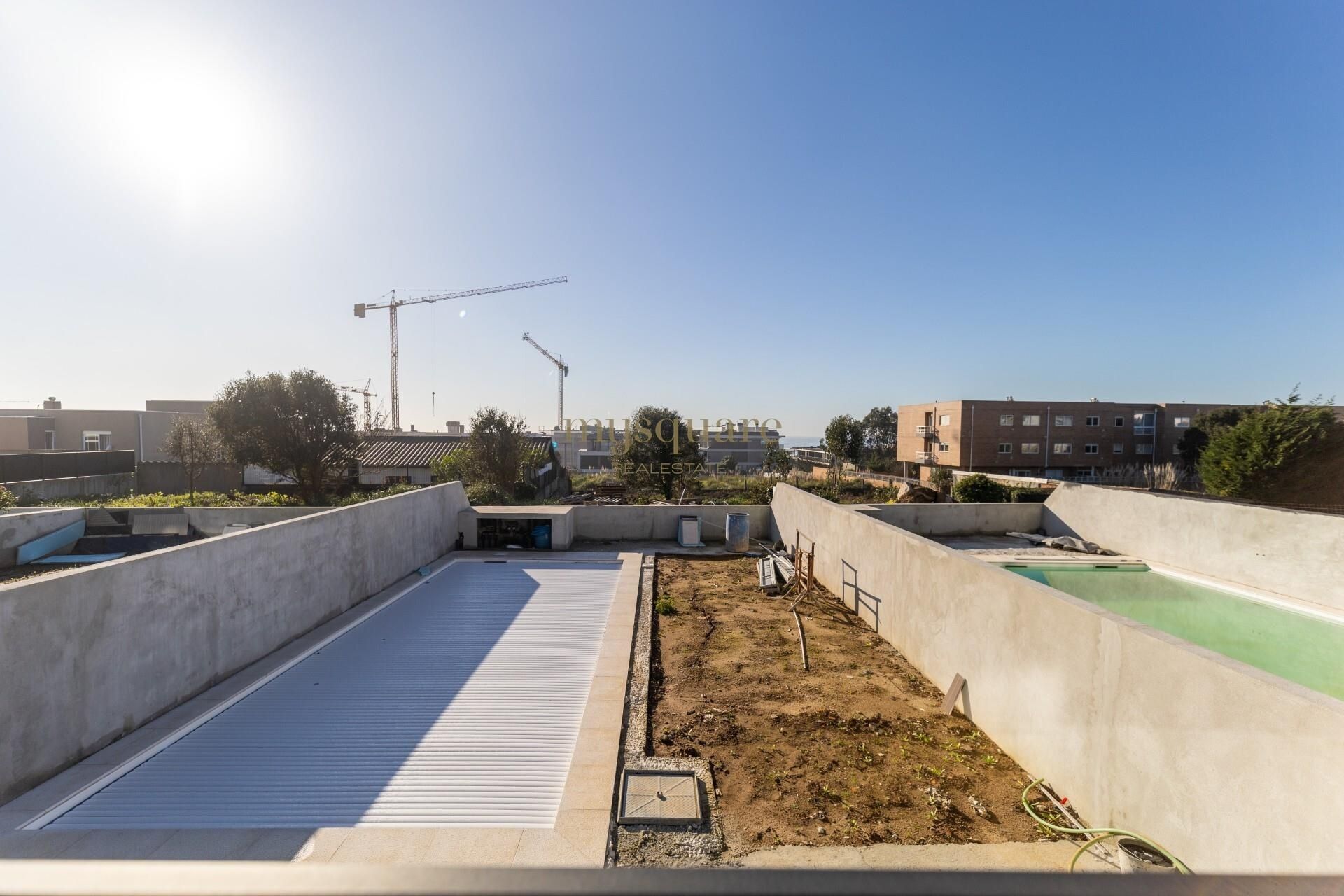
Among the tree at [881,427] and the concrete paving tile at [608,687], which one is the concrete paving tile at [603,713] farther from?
the tree at [881,427]

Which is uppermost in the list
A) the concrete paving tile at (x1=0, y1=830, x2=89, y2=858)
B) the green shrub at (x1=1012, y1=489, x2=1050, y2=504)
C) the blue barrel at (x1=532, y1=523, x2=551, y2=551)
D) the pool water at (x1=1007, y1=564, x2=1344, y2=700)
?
the green shrub at (x1=1012, y1=489, x2=1050, y2=504)

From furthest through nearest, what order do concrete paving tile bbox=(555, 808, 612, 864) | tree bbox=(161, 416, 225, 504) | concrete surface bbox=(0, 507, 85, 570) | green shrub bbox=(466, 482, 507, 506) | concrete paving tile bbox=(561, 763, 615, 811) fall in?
tree bbox=(161, 416, 225, 504), green shrub bbox=(466, 482, 507, 506), concrete surface bbox=(0, 507, 85, 570), concrete paving tile bbox=(561, 763, 615, 811), concrete paving tile bbox=(555, 808, 612, 864)

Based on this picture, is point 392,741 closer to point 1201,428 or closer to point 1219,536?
point 1219,536

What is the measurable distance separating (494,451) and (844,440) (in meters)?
22.1

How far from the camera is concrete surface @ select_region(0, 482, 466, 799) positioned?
387 centimetres

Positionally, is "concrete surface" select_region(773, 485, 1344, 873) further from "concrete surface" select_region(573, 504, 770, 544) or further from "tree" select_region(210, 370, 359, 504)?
"tree" select_region(210, 370, 359, 504)

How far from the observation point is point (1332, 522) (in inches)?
322

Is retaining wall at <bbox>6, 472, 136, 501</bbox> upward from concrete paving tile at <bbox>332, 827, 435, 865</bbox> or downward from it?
upward

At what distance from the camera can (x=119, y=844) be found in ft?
11.1

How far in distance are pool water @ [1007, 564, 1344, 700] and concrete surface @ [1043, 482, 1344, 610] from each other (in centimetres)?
55

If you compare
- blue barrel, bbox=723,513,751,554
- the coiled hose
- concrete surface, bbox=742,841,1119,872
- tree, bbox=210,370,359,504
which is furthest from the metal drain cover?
tree, bbox=210,370,359,504

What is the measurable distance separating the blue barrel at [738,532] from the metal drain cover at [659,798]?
8.57m

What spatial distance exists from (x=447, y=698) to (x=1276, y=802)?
5.70 metres

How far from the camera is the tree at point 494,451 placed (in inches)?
765
